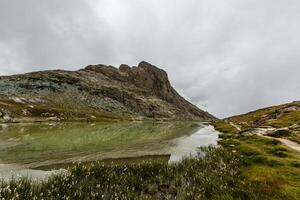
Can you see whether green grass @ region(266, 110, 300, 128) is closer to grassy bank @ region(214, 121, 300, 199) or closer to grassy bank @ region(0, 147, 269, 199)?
grassy bank @ region(214, 121, 300, 199)

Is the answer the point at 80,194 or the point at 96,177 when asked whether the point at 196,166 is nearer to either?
the point at 96,177

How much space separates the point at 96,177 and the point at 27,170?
29.3ft

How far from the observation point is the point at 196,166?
2378cm

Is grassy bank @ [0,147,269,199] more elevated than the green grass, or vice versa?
the green grass

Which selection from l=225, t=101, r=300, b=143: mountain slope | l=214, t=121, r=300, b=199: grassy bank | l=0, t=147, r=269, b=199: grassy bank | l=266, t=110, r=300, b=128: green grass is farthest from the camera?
l=266, t=110, r=300, b=128: green grass

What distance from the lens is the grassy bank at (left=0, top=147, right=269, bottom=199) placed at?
15.5m

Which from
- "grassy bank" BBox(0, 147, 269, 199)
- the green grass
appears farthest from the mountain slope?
"grassy bank" BBox(0, 147, 269, 199)

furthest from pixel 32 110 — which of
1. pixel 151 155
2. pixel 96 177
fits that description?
pixel 96 177

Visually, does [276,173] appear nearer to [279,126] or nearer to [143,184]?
[143,184]

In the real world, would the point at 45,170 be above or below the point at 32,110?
below

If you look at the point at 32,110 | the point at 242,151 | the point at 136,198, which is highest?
the point at 32,110

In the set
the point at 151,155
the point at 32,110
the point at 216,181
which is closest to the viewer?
the point at 216,181

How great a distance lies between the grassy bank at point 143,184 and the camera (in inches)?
608

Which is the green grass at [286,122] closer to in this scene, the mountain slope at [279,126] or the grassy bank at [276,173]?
the mountain slope at [279,126]
